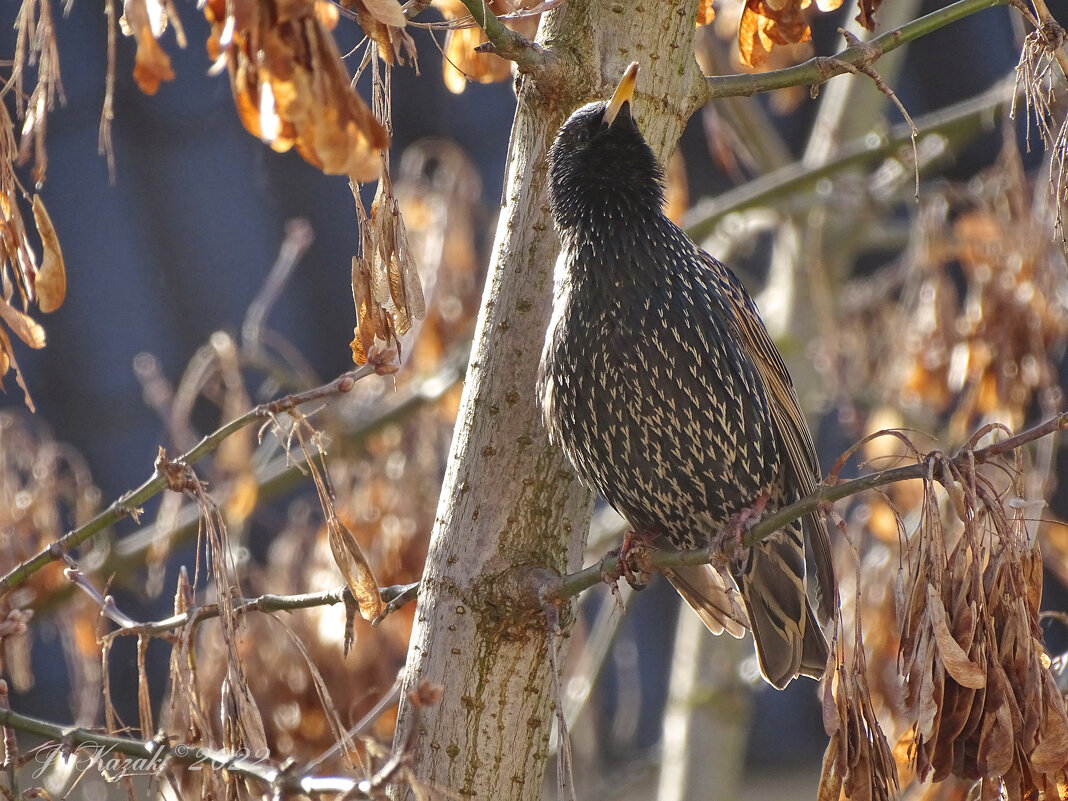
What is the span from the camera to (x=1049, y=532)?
14.0 feet

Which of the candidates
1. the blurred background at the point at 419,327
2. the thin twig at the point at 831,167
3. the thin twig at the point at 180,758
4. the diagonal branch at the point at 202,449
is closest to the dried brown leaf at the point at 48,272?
the diagonal branch at the point at 202,449

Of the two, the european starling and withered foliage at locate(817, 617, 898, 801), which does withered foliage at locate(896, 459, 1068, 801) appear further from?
the european starling

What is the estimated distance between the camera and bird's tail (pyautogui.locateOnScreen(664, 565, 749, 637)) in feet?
9.37

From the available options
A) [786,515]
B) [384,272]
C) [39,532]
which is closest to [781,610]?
[786,515]

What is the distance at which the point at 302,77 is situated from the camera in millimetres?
1271

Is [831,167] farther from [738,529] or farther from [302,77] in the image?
[302,77]

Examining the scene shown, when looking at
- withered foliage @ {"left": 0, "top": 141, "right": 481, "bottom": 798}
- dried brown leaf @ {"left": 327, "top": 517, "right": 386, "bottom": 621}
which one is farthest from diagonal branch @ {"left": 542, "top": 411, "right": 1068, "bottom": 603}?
withered foliage @ {"left": 0, "top": 141, "right": 481, "bottom": 798}

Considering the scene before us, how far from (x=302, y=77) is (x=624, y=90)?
3.94 ft

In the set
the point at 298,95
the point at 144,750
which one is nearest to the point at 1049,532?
the point at 144,750

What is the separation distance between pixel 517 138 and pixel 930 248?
193cm

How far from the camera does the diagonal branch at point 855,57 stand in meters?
2.19

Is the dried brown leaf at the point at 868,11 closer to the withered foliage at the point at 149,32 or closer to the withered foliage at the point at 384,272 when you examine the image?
the withered foliage at the point at 384,272

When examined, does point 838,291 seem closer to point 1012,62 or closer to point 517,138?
point 1012,62

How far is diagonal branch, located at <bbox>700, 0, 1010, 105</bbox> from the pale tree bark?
15cm
